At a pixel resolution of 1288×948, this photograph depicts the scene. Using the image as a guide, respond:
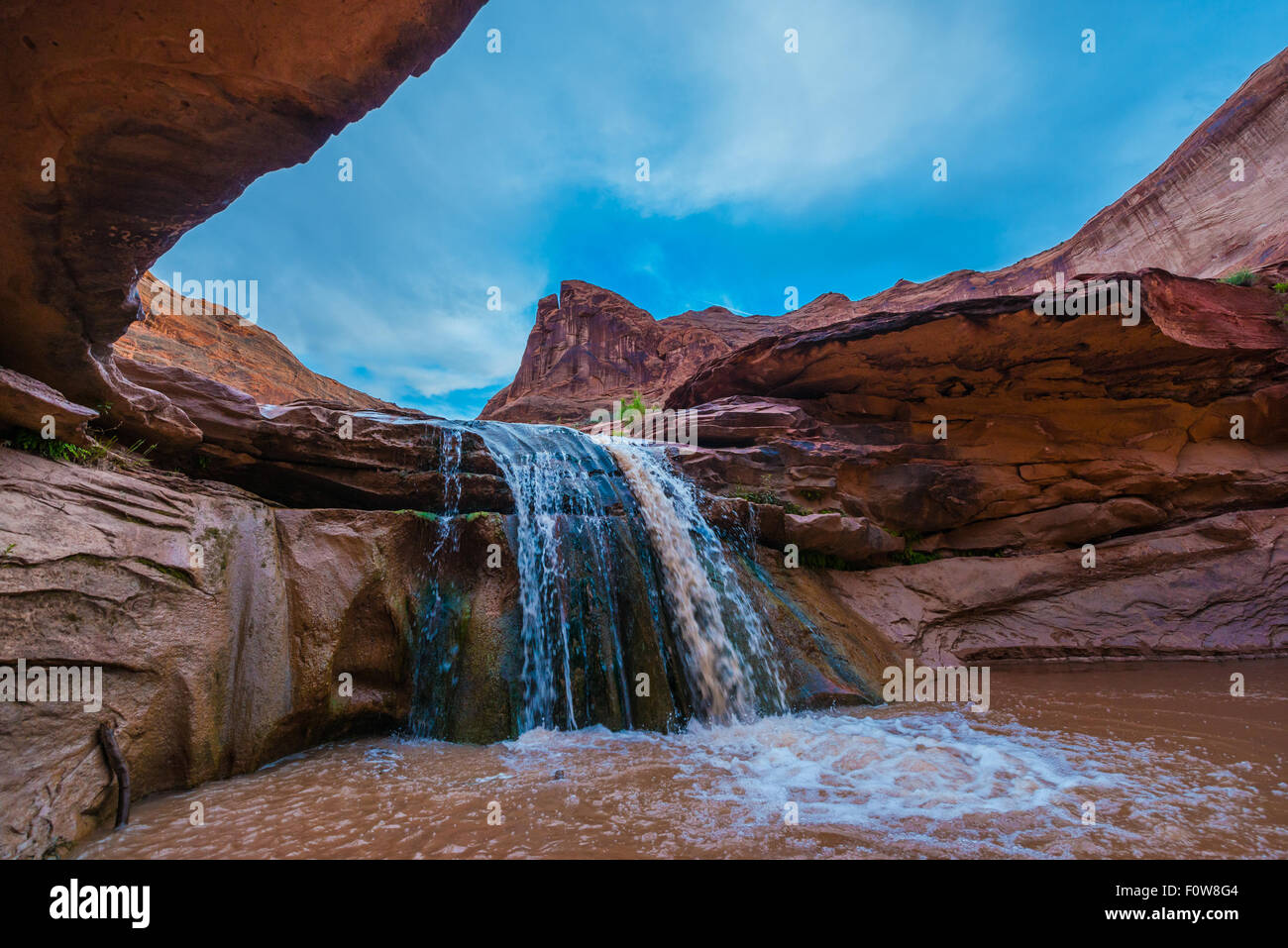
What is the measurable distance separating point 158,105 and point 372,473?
182 inches

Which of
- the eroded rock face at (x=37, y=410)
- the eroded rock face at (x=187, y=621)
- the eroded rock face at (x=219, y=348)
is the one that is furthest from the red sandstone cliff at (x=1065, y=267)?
the eroded rock face at (x=219, y=348)

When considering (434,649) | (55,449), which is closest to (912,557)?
(434,649)

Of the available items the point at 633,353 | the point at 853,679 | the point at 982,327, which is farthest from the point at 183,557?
the point at 633,353

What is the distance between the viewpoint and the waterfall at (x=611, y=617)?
5535 millimetres

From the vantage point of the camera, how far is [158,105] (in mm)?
3004

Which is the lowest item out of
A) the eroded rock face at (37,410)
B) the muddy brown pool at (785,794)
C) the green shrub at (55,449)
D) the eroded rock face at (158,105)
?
the muddy brown pool at (785,794)

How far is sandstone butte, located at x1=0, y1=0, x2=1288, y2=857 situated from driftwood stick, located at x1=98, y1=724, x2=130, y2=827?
0.06 metres

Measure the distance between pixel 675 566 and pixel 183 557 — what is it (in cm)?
500

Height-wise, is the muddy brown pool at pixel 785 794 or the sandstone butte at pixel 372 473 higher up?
the sandstone butte at pixel 372 473

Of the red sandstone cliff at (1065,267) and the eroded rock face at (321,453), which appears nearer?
the eroded rock face at (321,453)

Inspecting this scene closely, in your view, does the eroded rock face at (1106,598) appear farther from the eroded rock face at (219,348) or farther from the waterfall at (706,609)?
the eroded rock face at (219,348)

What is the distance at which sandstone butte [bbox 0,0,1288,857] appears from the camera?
3.00 m

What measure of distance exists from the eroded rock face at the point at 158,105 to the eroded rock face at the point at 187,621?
5.48 ft
